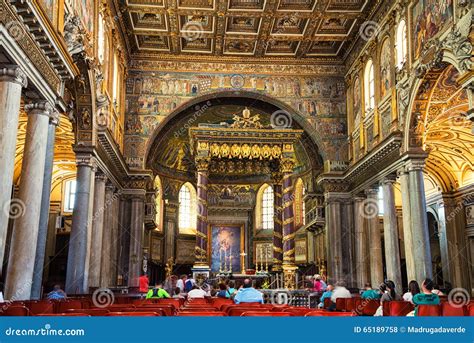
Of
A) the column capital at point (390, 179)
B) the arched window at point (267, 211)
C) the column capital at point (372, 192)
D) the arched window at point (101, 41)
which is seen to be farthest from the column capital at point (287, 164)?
the arched window at point (267, 211)

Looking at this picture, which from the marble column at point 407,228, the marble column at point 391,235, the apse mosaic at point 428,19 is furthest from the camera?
the marble column at point 391,235

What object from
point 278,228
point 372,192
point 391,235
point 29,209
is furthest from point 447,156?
point 29,209

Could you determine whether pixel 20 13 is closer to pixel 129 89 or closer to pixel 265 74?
pixel 129 89

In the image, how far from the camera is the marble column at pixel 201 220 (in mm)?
21609

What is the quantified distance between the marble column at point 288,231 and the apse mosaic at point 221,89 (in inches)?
156

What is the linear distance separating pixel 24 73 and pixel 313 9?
1488cm

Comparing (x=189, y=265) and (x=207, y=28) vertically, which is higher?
(x=207, y=28)

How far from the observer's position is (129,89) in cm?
2573

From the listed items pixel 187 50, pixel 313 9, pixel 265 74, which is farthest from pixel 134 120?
pixel 313 9

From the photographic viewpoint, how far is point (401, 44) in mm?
19344

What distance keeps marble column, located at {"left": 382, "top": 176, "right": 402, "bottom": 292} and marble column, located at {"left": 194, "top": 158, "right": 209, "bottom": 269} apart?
24.6 feet

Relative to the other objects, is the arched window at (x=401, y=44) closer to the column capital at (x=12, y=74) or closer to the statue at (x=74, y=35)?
the statue at (x=74, y=35)

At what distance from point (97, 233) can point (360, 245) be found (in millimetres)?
11986

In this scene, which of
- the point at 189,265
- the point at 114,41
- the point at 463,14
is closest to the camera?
the point at 463,14
